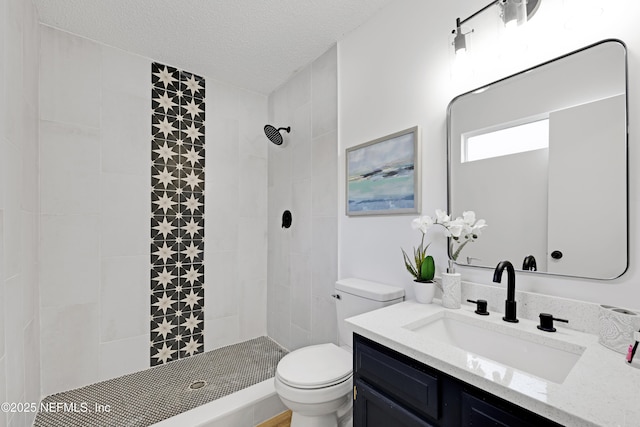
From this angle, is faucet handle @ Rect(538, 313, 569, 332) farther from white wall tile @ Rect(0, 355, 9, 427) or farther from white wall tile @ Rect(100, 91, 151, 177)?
white wall tile @ Rect(100, 91, 151, 177)

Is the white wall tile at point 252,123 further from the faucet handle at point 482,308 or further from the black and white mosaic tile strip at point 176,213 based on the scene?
the faucet handle at point 482,308

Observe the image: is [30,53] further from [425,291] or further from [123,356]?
[425,291]

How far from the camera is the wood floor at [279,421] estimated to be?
1.67m

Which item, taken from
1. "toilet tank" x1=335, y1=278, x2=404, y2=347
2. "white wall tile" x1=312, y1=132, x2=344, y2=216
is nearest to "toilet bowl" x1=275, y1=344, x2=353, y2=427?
"toilet tank" x1=335, y1=278, x2=404, y2=347

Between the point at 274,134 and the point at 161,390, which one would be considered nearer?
the point at 161,390

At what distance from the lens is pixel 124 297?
2.06 meters

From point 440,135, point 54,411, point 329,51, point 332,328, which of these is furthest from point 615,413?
point 54,411

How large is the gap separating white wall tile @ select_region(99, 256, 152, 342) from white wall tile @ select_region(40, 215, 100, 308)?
0.07 metres

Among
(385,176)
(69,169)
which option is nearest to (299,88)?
(385,176)

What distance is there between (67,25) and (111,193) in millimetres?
1085

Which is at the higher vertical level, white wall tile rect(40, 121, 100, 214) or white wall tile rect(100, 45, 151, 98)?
white wall tile rect(100, 45, 151, 98)

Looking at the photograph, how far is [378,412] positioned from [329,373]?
39 centimetres

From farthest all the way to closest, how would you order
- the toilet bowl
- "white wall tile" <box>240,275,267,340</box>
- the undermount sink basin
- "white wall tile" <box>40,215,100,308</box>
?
"white wall tile" <box>240,275,267,340</box> → "white wall tile" <box>40,215,100,308</box> → the toilet bowl → the undermount sink basin

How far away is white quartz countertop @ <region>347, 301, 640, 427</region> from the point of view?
0.59 metres
